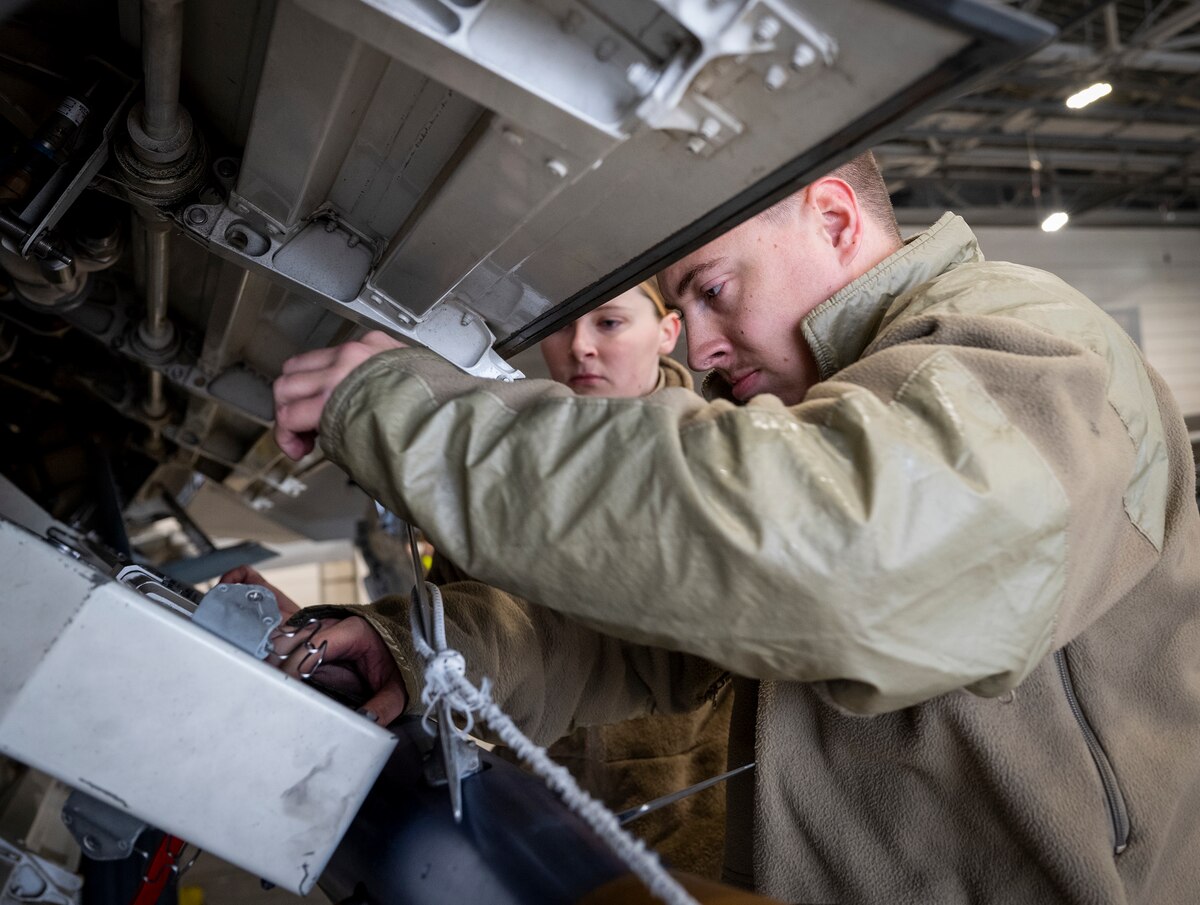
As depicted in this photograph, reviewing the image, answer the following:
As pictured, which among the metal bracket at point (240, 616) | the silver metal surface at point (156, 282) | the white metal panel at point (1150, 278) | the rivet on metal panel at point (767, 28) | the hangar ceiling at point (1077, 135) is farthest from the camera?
the white metal panel at point (1150, 278)

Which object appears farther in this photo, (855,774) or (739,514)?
(855,774)

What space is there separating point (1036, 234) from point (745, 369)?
8.99 m

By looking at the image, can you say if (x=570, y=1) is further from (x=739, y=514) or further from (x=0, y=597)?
(x=0, y=597)

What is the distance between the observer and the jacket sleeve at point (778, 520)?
2.42 ft

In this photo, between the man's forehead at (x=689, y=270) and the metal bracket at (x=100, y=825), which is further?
the man's forehead at (x=689, y=270)

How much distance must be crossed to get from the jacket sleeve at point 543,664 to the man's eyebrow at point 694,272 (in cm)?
55

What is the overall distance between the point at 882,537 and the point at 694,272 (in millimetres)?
630

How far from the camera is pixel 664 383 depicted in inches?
94.4

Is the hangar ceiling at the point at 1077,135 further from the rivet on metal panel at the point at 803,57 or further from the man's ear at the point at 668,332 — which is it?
the rivet on metal panel at the point at 803,57

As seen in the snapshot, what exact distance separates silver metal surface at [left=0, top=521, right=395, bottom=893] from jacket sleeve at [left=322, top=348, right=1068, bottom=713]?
22 centimetres

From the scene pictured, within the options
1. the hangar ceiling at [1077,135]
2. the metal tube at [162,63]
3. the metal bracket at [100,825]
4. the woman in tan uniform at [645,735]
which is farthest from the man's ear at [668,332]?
the hangar ceiling at [1077,135]

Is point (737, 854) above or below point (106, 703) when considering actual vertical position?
below

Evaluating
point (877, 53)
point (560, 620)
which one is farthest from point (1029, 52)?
point (560, 620)

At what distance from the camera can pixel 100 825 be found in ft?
2.77
